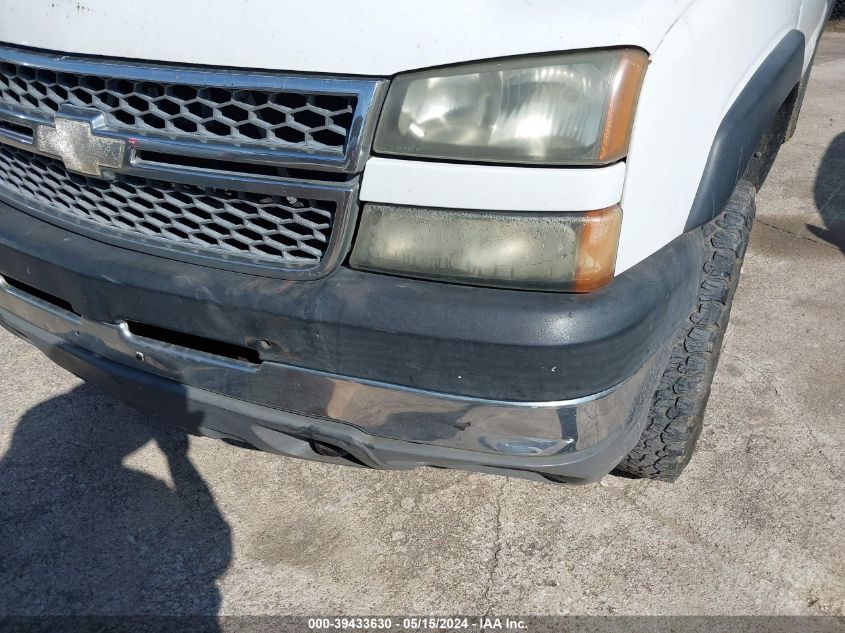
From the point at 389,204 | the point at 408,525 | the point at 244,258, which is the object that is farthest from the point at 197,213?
the point at 408,525

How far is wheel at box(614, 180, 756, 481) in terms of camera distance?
214 centimetres

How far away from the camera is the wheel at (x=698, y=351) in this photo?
84.4 inches

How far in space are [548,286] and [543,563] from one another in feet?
3.25

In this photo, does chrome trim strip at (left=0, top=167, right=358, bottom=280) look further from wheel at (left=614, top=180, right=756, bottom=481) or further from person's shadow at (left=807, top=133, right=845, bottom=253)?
person's shadow at (left=807, top=133, right=845, bottom=253)

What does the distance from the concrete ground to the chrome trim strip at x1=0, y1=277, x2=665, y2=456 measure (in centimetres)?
60

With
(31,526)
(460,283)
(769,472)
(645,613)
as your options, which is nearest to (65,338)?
(31,526)

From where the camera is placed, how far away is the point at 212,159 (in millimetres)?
1688

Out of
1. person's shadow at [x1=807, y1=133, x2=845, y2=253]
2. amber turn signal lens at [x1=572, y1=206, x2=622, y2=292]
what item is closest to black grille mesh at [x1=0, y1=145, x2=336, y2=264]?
amber turn signal lens at [x1=572, y1=206, x2=622, y2=292]

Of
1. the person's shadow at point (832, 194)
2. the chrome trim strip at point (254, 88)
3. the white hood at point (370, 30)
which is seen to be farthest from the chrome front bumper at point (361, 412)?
the person's shadow at point (832, 194)

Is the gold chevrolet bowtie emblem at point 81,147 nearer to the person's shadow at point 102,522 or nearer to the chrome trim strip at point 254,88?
the chrome trim strip at point 254,88

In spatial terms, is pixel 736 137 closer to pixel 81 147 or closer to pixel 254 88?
pixel 254 88

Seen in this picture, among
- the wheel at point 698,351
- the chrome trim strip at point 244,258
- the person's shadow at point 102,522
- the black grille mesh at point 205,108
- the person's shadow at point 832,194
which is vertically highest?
the black grille mesh at point 205,108

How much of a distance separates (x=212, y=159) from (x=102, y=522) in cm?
129

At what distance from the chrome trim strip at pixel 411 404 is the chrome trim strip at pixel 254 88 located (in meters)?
0.44
